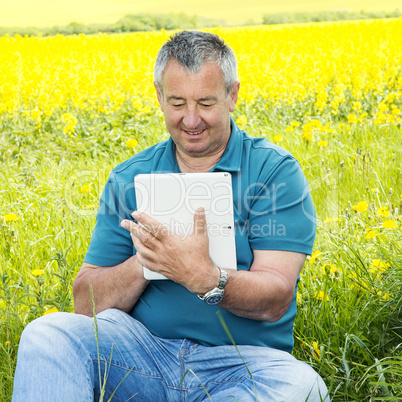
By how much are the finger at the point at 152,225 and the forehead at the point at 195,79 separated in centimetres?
48

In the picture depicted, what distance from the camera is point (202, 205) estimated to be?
69.7 inches

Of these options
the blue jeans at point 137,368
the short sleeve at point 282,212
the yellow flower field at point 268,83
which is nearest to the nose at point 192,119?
the short sleeve at point 282,212

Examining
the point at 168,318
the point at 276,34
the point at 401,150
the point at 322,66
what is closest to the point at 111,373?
the point at 168,318

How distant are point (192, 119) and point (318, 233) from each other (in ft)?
4.15

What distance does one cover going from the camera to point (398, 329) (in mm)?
2141

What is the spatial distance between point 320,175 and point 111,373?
2.35 m

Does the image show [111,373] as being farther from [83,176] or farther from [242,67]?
[242,67]

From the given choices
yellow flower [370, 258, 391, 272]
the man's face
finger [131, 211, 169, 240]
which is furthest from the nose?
yellow flower [370, 258, 391, 272]

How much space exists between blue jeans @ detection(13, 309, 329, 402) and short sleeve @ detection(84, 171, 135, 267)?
7.6 inches

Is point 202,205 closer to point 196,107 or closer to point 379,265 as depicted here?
point 196,107

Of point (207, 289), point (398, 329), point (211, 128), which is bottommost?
point (398, 329)

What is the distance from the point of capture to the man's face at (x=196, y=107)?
74.3 inches

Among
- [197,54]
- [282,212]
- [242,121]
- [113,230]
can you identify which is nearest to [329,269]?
[282,212]

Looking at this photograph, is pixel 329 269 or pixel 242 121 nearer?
pixel 329 269
